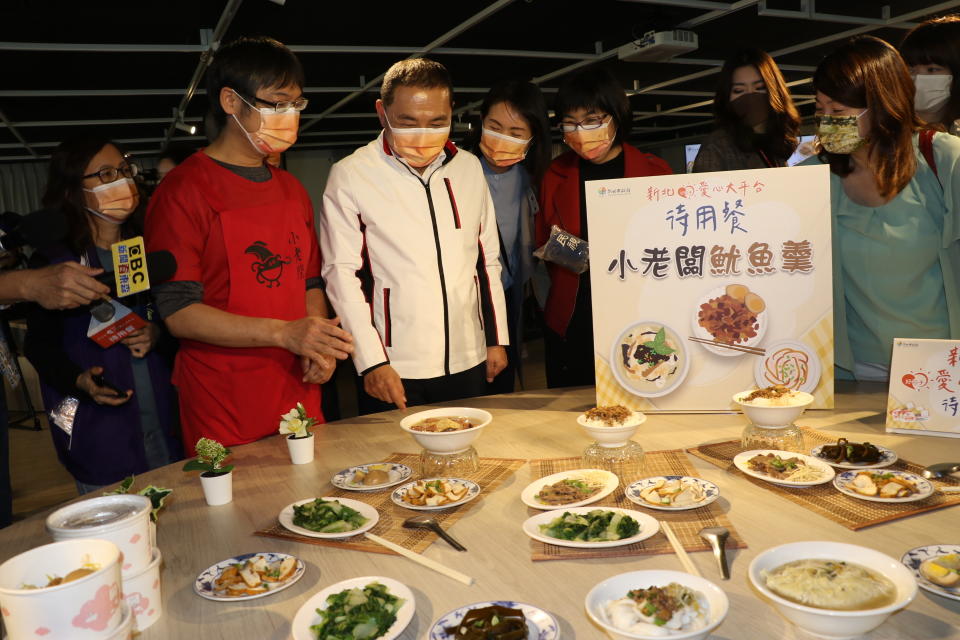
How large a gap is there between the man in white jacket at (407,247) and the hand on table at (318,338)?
245 mm

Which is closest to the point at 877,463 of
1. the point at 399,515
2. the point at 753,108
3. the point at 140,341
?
the point at 399,515

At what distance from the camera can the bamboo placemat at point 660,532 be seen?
125 cm

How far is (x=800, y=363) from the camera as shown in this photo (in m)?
1.99

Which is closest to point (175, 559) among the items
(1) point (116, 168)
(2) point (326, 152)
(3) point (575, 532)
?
(3) point (575, 532)

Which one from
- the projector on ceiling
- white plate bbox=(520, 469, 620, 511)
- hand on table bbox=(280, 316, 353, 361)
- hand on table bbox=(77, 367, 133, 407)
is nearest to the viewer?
white plate bbox=(520, 469, 620, 511)

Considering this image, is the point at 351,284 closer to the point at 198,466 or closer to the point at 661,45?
the point at 198,466

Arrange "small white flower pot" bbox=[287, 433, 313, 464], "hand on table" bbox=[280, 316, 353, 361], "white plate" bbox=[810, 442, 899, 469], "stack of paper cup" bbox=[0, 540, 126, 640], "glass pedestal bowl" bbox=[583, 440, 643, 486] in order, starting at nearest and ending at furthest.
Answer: "stack of paper cup" bbox=[0, 540, 126, 640], "white plate" bbox=[810, 442, 899, 469], "glass pedestal bowl" bbox=[583, 440, 643, 486], "small white flower pot" bbox=[287, 433, 313, 464], "hand on table" bbox=[280, 316, 353, 361]

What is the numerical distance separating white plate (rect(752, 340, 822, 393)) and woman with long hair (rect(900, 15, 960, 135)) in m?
1.25

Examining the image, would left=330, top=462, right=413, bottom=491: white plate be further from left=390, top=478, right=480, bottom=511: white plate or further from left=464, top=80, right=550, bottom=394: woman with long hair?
left=464, top=80, right=550, bottom=394: woman with long hair

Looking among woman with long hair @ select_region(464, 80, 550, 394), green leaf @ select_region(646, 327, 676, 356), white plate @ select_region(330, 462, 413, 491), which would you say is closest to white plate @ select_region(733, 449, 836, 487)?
green leaf @ select_region(646, 327, 676, 356)

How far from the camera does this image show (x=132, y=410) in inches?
102

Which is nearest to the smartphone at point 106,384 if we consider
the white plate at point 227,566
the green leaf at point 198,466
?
the green leaf at point 198,466

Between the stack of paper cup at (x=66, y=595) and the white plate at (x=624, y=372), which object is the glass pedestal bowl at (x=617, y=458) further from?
the stack of paper cup at (x=66, y=595)

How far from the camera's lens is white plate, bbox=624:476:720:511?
1.39 meters
